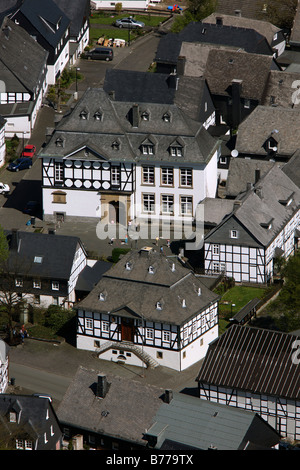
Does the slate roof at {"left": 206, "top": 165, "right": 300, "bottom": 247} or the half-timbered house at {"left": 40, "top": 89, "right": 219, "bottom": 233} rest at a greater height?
the half-timbered house at {"left": 40, "top": 89, "right": 219, "bottom": 233}

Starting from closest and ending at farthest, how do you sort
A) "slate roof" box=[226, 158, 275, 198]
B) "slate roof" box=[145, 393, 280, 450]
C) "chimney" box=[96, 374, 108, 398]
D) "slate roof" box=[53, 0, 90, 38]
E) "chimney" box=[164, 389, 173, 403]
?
1. "slate roof" box=[145, 393, 280, 450]
2. "chimney" box=[164, 389, 173, 403]
3. "chimney" box=[96, 374, 108, 398]
4. "slate roof" box=[226, 158, 275, 198]
5. "slate roof" box=[53, 0, 90, 38]

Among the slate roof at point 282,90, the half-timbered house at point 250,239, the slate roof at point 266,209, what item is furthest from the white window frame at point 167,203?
the slate roof at point 282,90

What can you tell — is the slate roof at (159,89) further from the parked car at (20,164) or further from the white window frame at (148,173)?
the parked car at (20,164)

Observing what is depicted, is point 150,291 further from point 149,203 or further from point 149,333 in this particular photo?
point 149,203

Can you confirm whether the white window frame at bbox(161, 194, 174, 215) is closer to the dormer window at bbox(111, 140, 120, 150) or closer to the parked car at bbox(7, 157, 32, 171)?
the dormer window at bbox(111, 140, 120, 150)

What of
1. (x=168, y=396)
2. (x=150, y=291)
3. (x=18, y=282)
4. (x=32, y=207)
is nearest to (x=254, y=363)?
(x=168, y=396)

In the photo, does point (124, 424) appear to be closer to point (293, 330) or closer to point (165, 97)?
point (293, 330)

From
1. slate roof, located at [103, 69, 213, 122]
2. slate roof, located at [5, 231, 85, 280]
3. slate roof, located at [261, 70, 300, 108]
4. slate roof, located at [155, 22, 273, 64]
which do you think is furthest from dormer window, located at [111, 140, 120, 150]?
slate roof, located at [155, 22, 273, 64]

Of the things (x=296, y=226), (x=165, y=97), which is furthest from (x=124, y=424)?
(x=165, y=97)
